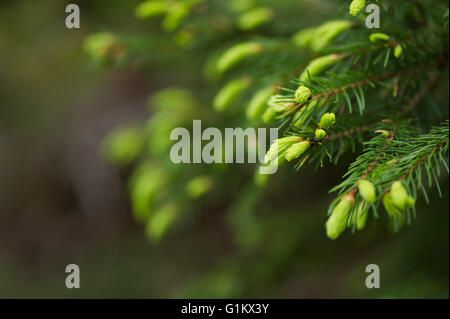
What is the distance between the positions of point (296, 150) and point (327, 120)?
10 centimetres

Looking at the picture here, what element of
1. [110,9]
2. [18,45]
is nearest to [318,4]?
[110,9]

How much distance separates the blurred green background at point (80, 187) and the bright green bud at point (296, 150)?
1.34 m

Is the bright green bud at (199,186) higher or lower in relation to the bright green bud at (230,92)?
lower

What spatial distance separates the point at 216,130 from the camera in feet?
5.77

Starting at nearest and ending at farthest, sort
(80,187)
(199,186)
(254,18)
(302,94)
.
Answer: (302,94) < (254,18) < (199,186) < (80,187)

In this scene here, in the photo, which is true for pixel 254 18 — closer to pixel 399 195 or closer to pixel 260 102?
pixel 260 102

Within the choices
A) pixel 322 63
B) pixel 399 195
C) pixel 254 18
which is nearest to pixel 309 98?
pixel 322 63

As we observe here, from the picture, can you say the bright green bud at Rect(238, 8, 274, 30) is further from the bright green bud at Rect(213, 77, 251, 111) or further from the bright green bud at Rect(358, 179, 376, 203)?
the bright green bud at Rect(358, 179, 376, 203)

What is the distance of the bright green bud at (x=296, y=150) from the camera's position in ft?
3.00

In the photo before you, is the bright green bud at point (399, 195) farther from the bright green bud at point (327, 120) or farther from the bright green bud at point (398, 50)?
the bright green bud at point (398, 50)

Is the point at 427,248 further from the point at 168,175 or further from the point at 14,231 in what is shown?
the point at 14,231

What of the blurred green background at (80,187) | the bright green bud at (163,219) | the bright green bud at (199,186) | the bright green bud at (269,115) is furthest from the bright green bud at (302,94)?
the blurred green background at (80,187)

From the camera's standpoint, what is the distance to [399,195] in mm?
796
